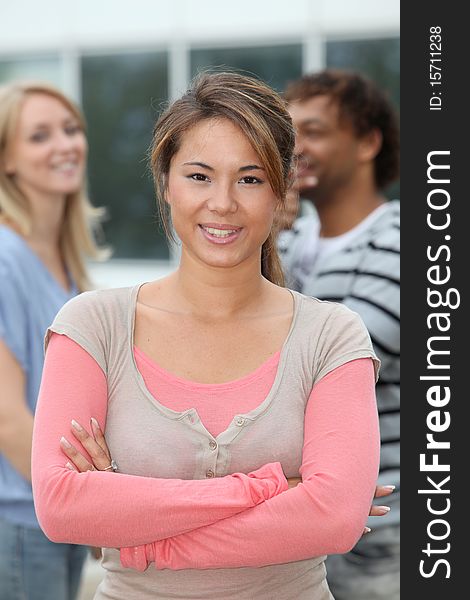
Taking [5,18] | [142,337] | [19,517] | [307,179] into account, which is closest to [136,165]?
[5,18]

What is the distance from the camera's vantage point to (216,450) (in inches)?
75.0

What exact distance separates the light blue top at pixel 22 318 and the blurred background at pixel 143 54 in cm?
516

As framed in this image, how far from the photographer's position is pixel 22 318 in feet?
9.16

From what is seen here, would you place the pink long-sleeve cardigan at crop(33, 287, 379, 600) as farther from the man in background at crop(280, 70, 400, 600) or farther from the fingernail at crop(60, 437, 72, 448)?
the man in background at crop(280, 70, 400, 600)

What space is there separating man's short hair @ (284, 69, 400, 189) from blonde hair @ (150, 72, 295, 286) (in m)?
1.36

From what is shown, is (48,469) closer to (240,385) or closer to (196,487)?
(196,487)

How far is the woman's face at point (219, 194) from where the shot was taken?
197 cm

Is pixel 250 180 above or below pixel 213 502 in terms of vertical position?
above

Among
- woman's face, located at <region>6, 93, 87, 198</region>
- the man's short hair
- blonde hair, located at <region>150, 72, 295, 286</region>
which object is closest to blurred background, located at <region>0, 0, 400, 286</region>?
the man's short hair

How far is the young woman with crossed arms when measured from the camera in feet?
6.07

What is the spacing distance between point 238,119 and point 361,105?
61.2 inches

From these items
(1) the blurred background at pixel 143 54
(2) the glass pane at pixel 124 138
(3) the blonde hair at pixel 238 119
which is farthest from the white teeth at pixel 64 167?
(2) the glass pane at pixel 124 138

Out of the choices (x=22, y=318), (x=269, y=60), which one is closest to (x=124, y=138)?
(x=269, y=60)

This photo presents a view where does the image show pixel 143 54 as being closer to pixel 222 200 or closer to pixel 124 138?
pixel 124 138
